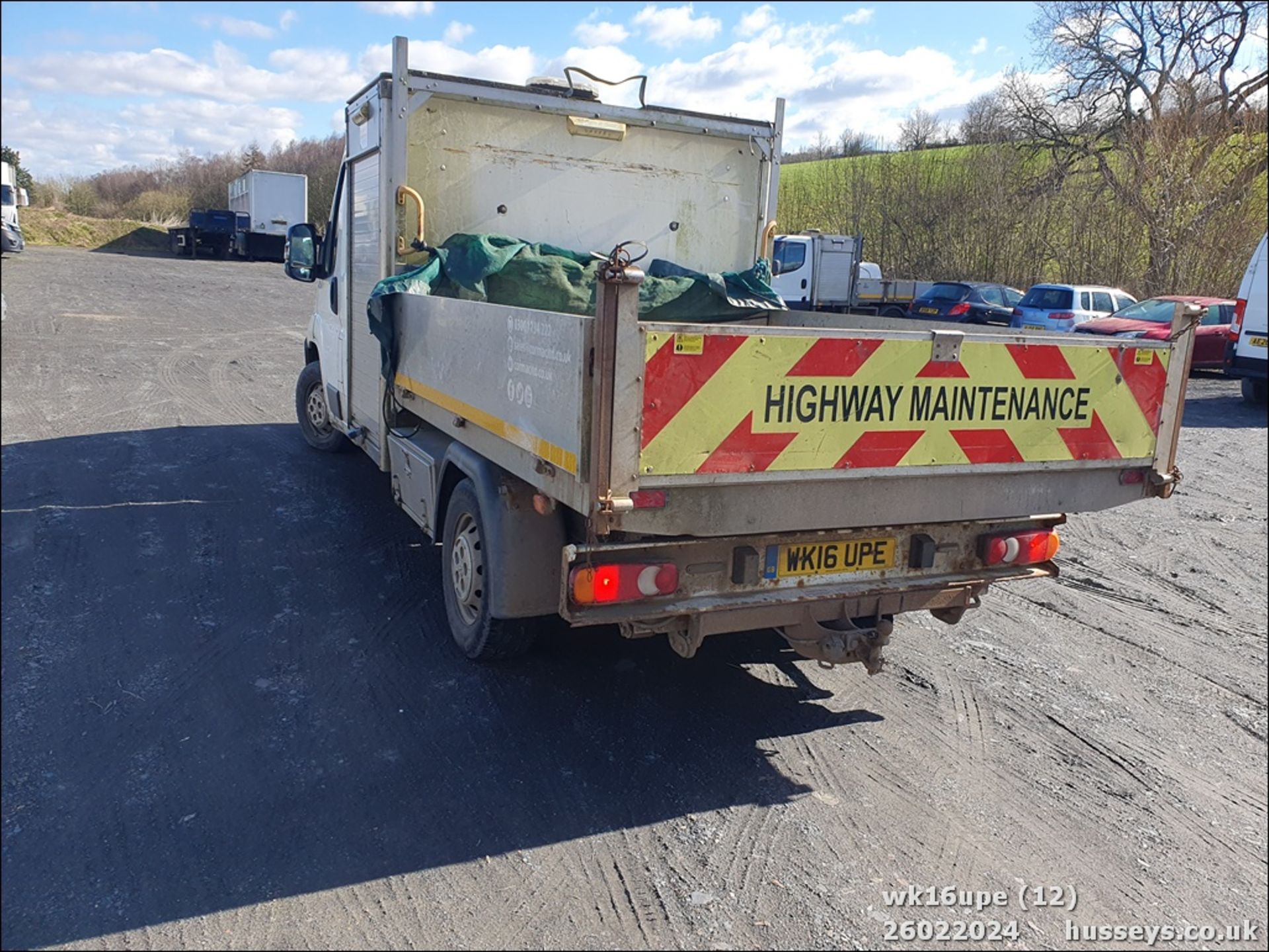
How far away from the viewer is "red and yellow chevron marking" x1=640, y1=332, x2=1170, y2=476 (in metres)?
3.37

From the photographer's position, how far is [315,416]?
28.1 ft

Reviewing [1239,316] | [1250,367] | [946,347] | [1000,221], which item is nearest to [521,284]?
[946,347]

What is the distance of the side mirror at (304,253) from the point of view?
7.50m

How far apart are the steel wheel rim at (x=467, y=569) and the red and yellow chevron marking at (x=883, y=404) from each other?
1523 millimetres

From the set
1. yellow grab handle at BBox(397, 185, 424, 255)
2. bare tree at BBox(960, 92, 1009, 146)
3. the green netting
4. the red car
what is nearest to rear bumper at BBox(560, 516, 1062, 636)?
the green netting

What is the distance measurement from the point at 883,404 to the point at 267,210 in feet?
130

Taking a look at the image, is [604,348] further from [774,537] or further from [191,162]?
[191,162]

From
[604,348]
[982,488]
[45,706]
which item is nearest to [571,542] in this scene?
[604,348]

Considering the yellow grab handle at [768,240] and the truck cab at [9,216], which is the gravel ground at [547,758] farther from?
the yellow grab handle at [768,240]

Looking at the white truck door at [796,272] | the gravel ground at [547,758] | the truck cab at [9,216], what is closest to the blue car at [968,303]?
the white truck door at [796,272]

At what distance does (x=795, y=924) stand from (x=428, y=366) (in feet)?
10.6

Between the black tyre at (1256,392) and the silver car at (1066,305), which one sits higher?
the silver car at (1066,305)

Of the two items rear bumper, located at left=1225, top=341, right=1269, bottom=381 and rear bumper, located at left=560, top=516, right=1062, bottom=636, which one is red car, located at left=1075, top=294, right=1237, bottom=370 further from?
rear bumper, located at left=560, top=516, right=1062, bottom=636

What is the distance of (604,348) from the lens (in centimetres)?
321
